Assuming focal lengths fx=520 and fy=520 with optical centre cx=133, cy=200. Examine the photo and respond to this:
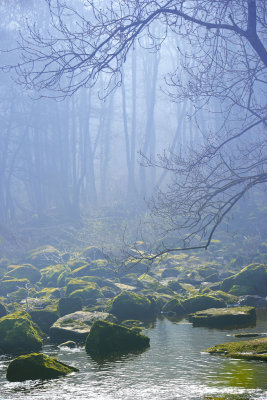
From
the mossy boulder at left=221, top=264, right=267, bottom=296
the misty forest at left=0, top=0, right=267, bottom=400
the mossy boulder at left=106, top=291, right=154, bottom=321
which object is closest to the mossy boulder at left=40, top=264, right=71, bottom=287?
the misty forest at left=0, top=0, right=267, bottom=400

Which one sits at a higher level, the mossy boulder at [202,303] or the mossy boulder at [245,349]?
the mossy boulder at [202,303]

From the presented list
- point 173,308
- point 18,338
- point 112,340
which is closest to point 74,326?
point 18,338

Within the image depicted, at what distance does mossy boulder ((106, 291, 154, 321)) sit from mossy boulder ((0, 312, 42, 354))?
3.16 meters

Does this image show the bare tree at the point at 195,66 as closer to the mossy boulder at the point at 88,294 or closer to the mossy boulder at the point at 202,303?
the mossy boulder at the point at 202,303

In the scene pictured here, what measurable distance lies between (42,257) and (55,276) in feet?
15.9

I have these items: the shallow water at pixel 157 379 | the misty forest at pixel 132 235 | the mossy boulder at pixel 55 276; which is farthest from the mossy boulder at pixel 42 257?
the shallow water at pixel 157 379

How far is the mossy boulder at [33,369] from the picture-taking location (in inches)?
322

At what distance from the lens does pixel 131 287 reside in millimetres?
17672

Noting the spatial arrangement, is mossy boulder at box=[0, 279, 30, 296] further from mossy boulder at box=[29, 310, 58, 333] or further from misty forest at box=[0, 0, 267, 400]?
mossy boulder at box=[29, 310, 58, 333]

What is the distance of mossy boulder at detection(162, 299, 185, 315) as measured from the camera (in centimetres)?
1412

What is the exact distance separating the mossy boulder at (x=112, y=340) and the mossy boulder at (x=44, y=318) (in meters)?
2.69

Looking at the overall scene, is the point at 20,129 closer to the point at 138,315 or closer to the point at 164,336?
the point at 138,315

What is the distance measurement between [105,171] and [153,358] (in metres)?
32.7

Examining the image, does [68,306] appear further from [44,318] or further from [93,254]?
[93,254]
